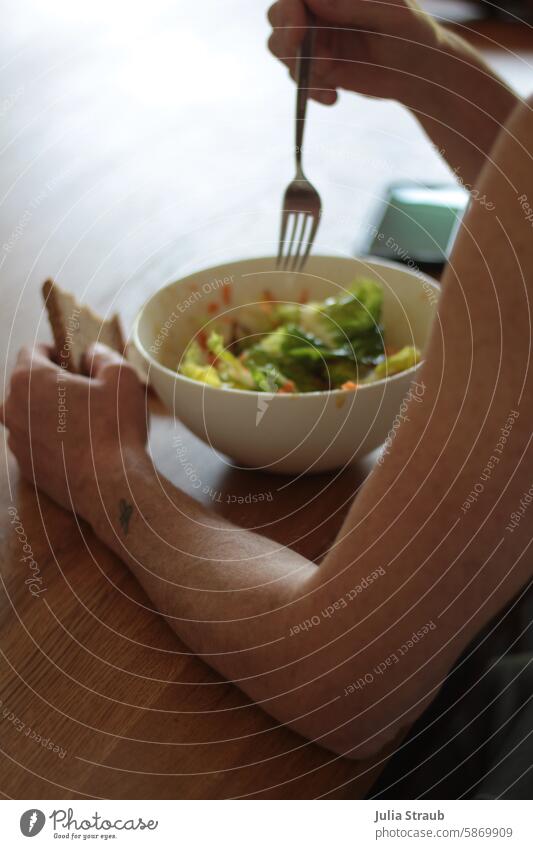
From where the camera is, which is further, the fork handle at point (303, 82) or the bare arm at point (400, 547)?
the fork handle at point (303, 82)

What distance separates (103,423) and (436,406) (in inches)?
Answer: 12.6

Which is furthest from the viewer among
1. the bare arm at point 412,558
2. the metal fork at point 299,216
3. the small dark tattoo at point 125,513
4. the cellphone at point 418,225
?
the cellphone at point 418,225

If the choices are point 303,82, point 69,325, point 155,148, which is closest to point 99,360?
point 69,325

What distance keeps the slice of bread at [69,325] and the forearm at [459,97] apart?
348 mm

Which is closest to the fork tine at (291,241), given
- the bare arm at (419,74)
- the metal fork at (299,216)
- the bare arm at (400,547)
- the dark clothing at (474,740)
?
the metal fork at (299,216)

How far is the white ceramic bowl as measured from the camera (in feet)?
1.94

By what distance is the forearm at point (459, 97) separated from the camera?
76 cm

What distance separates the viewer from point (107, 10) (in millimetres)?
1721

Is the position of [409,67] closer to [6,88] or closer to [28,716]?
[28,716]

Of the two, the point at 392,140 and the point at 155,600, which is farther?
the point at 392,140

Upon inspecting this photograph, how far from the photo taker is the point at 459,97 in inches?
30.5

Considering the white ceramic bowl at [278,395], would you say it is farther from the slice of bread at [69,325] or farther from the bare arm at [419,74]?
the bare arm at [419,74]

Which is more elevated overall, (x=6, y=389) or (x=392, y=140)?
(x=392, y=140)
